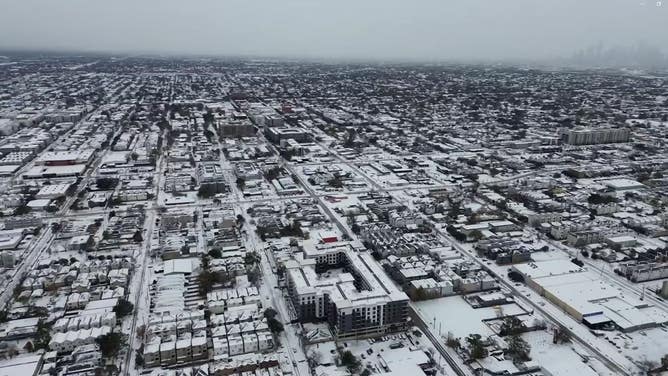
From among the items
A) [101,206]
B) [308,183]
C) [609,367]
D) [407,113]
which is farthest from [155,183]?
[407,113]

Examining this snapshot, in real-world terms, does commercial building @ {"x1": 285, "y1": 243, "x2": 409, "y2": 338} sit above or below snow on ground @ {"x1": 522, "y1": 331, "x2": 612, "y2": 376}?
above

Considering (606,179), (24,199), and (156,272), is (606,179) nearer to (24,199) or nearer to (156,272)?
(156,272)

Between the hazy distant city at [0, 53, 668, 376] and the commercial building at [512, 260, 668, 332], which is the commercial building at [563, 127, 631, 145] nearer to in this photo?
the hazy distant city at [0, 53, 668, 376]

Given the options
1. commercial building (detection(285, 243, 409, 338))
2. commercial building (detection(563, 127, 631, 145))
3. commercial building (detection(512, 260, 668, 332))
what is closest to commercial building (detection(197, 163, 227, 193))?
commercial building (detection(285, 243, 409, 338))

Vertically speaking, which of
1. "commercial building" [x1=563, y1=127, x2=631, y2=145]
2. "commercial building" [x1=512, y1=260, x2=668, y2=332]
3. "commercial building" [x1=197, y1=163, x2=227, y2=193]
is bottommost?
"commercial building" [x1=512, y1=260, x2=668, y2=332]

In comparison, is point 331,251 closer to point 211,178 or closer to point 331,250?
point 331,250

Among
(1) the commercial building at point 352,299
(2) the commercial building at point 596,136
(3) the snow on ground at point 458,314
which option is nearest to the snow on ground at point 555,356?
(3) the snow on ground at point 458,314

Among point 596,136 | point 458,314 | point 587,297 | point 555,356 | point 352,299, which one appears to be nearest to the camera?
point 555,356

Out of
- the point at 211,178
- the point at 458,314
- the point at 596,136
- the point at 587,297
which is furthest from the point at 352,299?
the point at 596,136
